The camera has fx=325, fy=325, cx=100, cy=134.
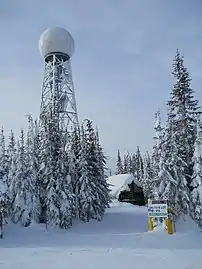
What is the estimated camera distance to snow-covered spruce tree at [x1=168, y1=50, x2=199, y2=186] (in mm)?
25562

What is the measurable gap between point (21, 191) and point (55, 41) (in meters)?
23.3

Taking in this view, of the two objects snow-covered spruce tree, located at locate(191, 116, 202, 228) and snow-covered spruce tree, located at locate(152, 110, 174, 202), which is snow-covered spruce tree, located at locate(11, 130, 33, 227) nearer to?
snow-covered spruce tree, located at locate(152, 110, 174, 202)

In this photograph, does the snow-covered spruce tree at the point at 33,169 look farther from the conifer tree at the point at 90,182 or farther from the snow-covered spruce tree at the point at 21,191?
the conifer tree at the point at 90,182

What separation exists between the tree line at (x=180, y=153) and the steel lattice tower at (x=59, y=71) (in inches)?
637

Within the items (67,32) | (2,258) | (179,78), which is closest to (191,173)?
(179,78)

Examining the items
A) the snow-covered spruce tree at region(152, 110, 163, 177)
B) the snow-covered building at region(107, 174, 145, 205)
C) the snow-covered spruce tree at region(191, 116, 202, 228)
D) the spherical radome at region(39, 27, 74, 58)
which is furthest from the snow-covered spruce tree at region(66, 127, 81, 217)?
the snow-covered building at region(107, 174, 145, 205)

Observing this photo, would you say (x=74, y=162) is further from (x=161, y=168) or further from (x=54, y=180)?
(x=161, y=168)

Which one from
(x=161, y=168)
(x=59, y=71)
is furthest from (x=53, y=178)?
(x=59, y=71)

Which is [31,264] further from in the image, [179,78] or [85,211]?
[179,78]

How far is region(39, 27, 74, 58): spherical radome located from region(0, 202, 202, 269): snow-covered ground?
80.5ft

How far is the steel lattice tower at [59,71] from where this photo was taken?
41147 mm

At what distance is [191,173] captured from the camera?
25.5 meters

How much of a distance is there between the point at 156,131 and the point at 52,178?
30.7 ft

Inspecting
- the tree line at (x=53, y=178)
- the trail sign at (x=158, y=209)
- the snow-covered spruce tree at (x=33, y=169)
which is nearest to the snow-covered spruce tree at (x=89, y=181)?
the tree line at (x=53, y=178)
